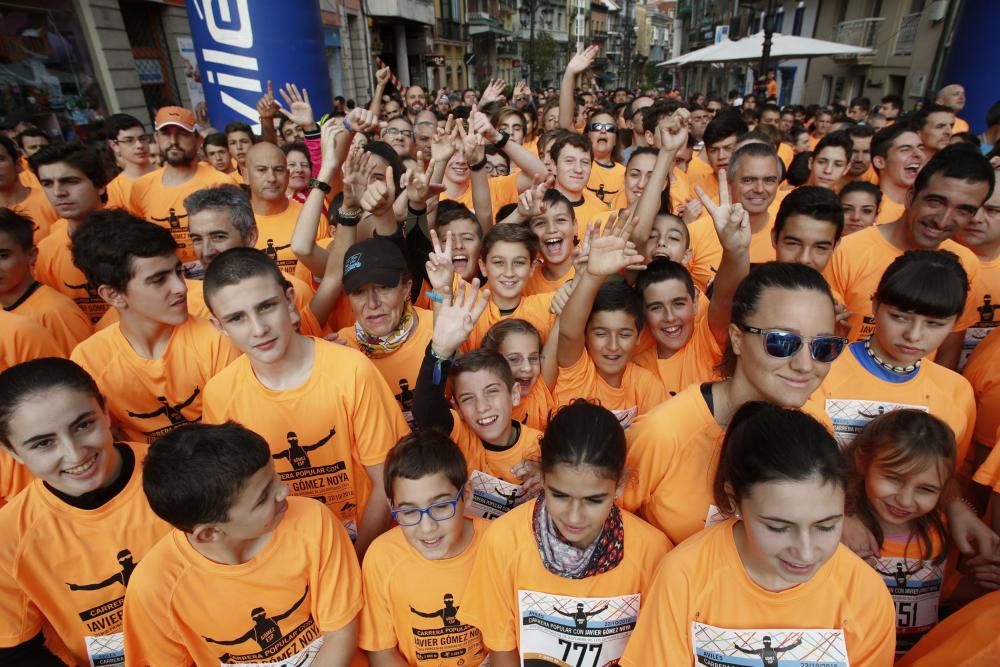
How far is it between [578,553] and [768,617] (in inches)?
23.2

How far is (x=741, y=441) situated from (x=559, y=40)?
71719 mm

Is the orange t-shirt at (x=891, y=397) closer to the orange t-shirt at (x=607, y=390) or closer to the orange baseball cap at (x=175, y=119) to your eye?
the orange t-shirt at (x=607, y=390)

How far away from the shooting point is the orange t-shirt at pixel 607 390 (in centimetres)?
285

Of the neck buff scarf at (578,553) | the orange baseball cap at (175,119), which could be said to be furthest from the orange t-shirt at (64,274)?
the neck buff scarf at (578,553)

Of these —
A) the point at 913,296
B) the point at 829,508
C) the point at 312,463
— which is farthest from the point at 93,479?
A: the point at 913,296

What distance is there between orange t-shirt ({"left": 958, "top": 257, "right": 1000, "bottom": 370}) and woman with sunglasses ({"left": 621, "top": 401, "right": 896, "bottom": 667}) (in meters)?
2.20

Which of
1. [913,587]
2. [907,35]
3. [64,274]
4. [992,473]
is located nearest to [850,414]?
[992,473]

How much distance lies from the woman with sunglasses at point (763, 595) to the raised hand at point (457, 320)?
1159 mm

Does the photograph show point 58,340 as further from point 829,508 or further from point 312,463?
point 829,508

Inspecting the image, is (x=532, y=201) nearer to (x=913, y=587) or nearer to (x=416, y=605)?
(x=416, y=605)

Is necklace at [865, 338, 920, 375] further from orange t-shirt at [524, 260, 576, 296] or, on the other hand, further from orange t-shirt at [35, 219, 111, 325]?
A: orange t-shirt at [35, 219, 111, 325]

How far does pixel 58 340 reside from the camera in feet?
9.66

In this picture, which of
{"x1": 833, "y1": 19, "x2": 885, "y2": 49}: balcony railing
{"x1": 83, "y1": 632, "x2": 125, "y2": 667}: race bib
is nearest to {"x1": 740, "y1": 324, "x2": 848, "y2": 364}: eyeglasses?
{"x1": 83, "y1": 632, "x2": 125, "y2": 667}: race bib

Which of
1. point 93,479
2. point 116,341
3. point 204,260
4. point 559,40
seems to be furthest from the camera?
point 559,40
